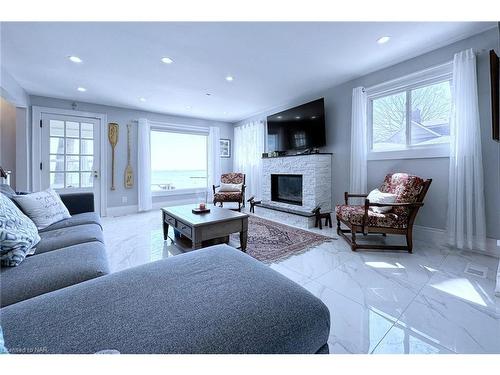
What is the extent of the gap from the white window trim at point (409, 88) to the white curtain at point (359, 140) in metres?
0.11

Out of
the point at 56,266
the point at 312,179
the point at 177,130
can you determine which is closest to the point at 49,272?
the point at 56,266

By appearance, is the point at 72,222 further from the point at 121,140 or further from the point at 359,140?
the point at 359,140

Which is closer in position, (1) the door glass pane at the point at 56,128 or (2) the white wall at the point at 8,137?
(2) the white wall at the point at 8,137

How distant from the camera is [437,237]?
2.61m

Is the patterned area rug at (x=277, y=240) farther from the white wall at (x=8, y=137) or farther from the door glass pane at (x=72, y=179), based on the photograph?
the white wall at (x=8, y=137)

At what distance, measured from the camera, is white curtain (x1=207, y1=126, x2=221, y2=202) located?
18.5ft

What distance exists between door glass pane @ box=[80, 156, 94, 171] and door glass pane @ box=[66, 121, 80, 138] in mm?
431

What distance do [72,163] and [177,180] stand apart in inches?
85.0

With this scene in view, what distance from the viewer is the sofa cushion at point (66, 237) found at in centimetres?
145

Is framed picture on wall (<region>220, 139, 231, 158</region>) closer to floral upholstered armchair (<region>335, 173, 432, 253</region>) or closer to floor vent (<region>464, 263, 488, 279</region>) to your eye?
floral upholstered armchair (<region>335, 173, 432, 253</region>)

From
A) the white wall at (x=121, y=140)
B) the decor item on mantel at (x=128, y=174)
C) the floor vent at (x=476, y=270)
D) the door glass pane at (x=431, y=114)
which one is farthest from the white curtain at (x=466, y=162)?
the decor item on mantel at (x=128, y=174)

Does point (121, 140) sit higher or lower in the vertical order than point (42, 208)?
higher
